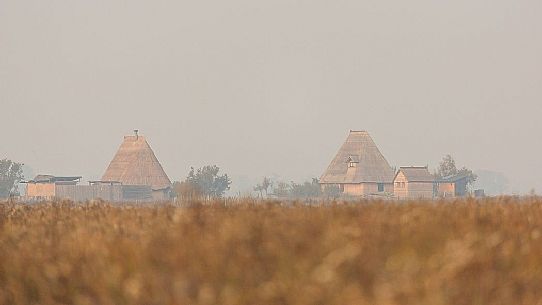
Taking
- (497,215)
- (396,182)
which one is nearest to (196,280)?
(497,215)

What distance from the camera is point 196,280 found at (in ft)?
21.9

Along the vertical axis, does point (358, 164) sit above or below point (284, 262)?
above

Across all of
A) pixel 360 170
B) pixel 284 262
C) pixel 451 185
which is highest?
pixel 360 170

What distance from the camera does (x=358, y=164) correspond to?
176375 mm

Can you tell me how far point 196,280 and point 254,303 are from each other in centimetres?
70

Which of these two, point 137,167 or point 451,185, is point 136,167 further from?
point 451,185

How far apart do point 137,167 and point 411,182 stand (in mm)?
49461

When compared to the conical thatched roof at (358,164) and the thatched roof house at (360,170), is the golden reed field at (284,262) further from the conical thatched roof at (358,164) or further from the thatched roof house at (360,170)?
the conical thatched roof at (358,164)

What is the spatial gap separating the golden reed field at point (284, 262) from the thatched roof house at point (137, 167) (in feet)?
511

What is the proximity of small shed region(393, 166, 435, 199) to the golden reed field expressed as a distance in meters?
154

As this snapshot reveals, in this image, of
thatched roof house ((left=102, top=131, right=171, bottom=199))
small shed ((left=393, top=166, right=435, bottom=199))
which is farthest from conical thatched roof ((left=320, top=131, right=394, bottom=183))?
thatched roof house ((left=102, top=131, right=171, bottom=199))

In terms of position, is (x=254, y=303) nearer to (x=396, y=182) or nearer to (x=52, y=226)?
(x=52, y=226)

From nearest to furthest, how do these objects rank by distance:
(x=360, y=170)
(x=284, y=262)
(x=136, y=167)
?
(x=284, y=262), (x=136, y=167), (x=360, y=170)

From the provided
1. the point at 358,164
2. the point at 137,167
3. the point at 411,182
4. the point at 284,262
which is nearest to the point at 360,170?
the point at 358,164
